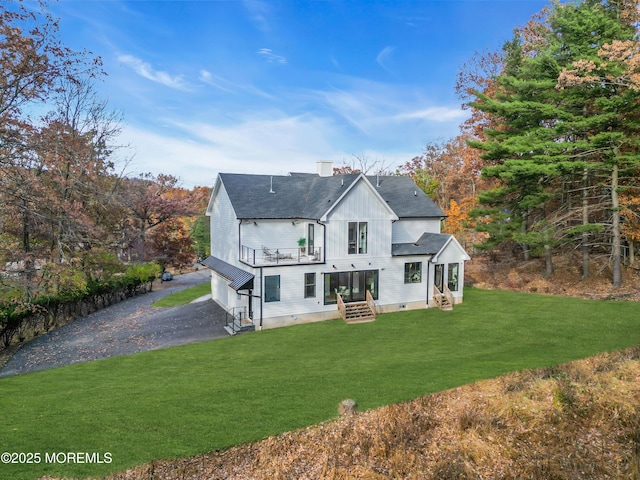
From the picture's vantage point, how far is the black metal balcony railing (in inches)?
762

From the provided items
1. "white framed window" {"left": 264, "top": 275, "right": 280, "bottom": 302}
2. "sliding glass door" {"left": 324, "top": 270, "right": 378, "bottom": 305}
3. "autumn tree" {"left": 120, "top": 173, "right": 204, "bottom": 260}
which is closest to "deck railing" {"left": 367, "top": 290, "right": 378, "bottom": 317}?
"sliding glass door" {"left": 324, "top": 270, "right": 378, "bottom": 305}

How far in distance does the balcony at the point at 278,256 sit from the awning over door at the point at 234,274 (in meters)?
0.69

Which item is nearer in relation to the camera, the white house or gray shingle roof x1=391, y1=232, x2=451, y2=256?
the white house

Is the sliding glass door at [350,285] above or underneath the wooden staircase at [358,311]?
above

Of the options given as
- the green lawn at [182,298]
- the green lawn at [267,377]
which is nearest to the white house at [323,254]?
the green lawn at [267,377]

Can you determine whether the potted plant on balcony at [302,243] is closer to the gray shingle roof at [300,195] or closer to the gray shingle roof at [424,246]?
the gray shingle roof at [300,195]

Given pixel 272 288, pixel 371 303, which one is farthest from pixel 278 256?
pixel 371 303

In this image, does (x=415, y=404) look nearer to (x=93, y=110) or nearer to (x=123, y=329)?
(x=123, y=329)

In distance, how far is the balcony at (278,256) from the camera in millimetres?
19297

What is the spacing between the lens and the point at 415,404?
1006 centimetres

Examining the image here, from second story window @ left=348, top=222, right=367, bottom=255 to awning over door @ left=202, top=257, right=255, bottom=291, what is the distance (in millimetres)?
5667

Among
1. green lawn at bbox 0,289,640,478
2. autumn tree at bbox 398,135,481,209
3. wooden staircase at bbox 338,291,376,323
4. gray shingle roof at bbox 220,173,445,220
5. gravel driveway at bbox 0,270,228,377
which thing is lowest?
gravel driveway at bbox 0,270,228,377

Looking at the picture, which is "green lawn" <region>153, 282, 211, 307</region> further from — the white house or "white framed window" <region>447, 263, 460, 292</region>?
"white framed window" <region>447, 263, 460, 292</region>

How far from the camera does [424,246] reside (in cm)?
2255
